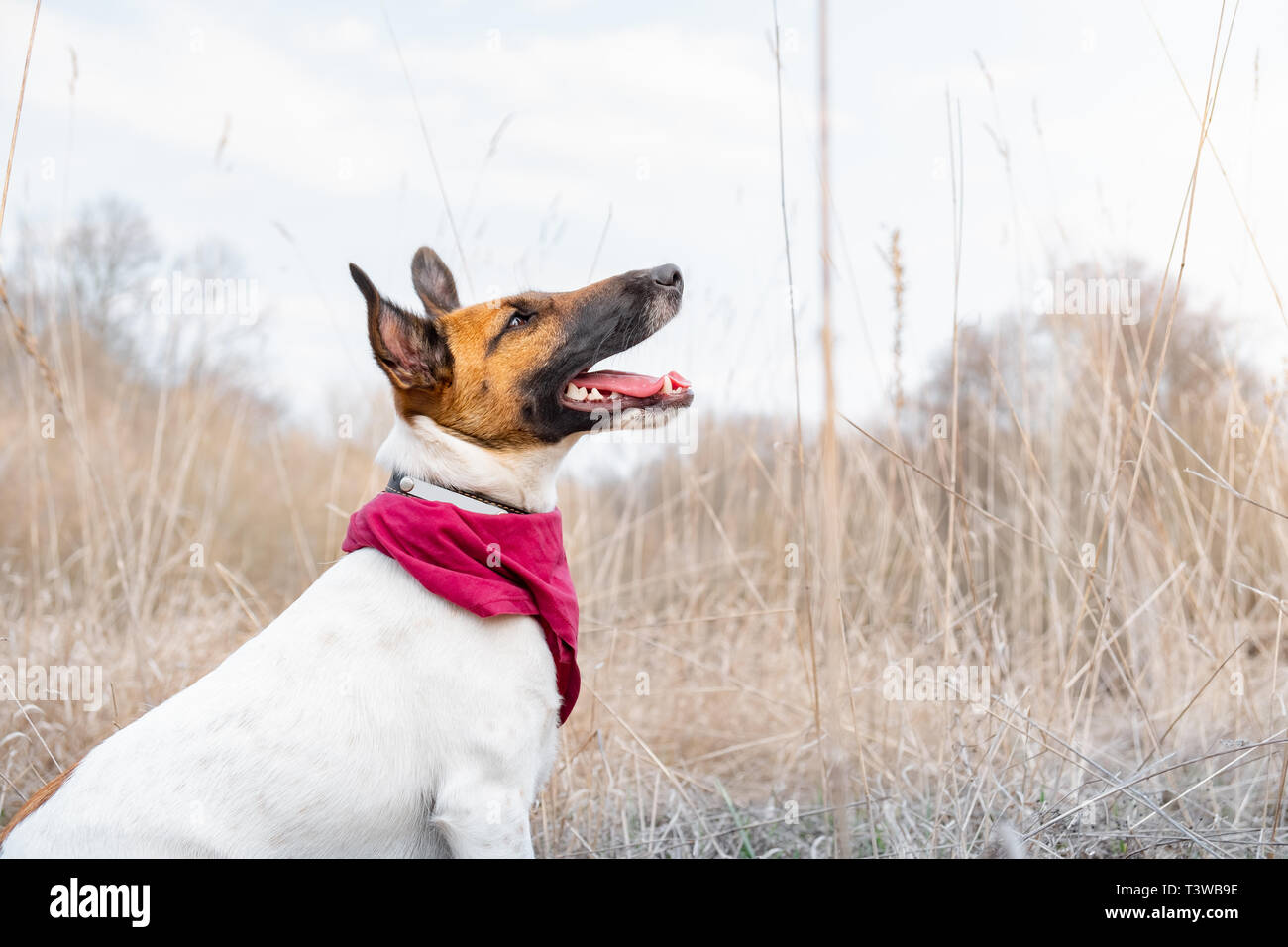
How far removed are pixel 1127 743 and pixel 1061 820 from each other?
1.70 m

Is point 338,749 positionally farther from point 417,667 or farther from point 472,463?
point 472,463

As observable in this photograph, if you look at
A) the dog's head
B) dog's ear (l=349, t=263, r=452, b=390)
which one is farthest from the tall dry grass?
dog's ear (l=349, t=263, r=452, b=390)

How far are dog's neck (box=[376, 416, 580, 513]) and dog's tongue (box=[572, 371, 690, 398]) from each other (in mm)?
158

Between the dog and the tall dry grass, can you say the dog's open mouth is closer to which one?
the dog

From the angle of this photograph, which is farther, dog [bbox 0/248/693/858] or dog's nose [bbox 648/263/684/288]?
dog's nose [bbox 648/263/684/288]

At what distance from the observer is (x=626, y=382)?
2.59m

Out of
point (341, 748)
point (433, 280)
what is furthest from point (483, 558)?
point (433, 280)

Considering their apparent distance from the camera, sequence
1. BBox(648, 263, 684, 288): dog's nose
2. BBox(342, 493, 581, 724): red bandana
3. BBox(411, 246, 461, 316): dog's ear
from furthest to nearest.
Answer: BBox(411, 246, 461, 316): dog's ear, BBox(648, 263, 684, 288): dog's nose, BBox(342, 493, 581, 724): red bandana

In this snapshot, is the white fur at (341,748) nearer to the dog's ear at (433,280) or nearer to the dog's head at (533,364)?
the dog's head at (533,364)

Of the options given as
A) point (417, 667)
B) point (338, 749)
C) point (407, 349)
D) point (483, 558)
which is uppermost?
point (407, 349)

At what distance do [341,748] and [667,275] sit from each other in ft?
4.89

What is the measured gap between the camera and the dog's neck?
2.46 metres
